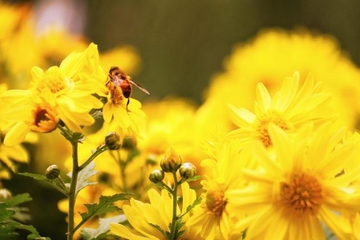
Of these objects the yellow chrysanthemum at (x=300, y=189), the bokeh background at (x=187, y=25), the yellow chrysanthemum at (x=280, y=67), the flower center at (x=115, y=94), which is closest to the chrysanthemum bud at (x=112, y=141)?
the flower center at (x=115, y=94)

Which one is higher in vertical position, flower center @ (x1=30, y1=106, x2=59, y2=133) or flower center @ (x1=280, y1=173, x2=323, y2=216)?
flower center @ (x1=30, y1=106, x2=59, y2=133)

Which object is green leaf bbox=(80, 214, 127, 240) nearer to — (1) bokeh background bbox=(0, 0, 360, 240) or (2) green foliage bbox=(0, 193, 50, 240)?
(2) green foliage bbox=(0, 193, 50, 240)

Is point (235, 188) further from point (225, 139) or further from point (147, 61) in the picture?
point (147, 61)

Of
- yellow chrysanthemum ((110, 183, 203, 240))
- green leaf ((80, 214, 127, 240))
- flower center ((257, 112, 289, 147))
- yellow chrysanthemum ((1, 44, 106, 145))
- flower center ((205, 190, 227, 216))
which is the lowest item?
flower center ((205, 190, 227, 216))

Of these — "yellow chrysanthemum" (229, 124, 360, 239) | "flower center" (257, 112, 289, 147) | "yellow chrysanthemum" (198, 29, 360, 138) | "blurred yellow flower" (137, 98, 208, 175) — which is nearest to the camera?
"yellow chrysanthemum" (229, 124, 360, 239)

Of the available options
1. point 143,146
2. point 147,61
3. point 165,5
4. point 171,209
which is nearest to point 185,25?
point 165,5

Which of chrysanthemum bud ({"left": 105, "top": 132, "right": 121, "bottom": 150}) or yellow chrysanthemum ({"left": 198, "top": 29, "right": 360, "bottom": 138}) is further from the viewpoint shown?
yellow chrysanthemum ({"left": 198, "top": 29, "right": 360, "bottom": 138})

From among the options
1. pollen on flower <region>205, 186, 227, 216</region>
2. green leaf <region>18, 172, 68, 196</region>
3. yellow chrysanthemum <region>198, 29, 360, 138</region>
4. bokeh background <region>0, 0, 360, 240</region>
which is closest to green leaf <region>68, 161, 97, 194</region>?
green leaf <region>18, 172, 68, 196</region>
